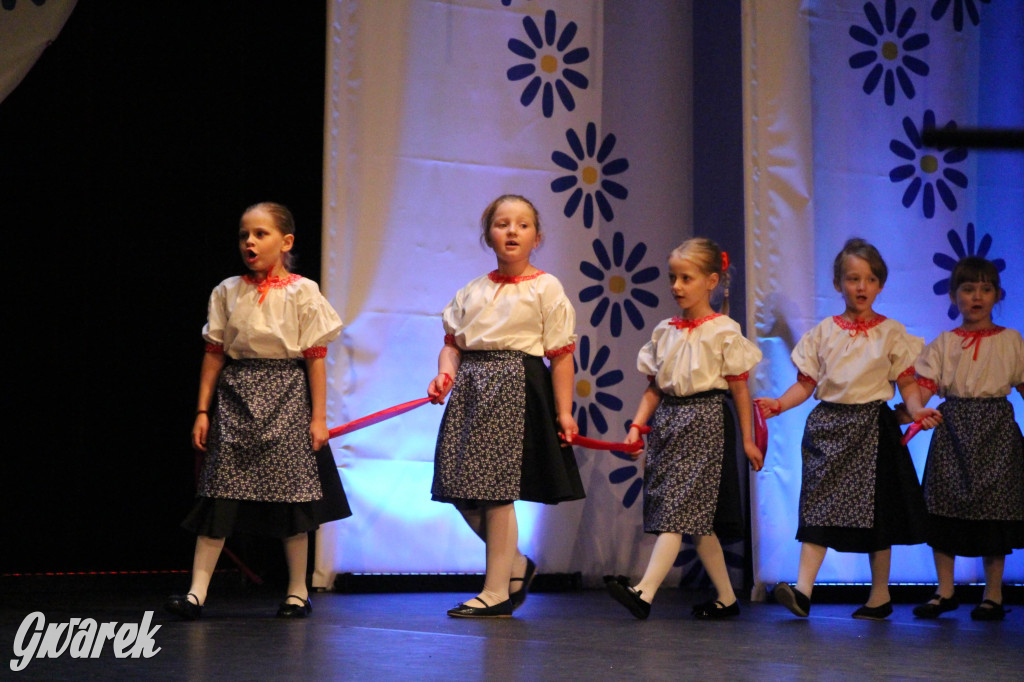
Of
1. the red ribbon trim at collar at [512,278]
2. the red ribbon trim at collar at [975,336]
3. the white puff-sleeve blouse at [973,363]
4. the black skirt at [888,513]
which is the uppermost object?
the red ribbon trim at collar at [512,278]

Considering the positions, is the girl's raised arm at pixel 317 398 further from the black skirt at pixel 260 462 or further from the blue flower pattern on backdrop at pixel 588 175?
the blue flower pattern on backdrop at pixel 588 175

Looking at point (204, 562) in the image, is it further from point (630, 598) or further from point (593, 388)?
point (593, 388)

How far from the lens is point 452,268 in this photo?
4.43m

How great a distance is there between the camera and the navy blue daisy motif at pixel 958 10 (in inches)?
188

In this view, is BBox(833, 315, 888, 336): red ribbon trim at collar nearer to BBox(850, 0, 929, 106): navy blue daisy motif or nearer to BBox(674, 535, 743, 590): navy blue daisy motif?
BBox(850, 0, 929, 106): navy blue daisy motif

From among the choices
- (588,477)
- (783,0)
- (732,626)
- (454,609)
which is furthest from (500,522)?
(783,0)

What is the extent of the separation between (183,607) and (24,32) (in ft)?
6.64

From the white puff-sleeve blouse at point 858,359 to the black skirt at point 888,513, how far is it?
0.12 meters

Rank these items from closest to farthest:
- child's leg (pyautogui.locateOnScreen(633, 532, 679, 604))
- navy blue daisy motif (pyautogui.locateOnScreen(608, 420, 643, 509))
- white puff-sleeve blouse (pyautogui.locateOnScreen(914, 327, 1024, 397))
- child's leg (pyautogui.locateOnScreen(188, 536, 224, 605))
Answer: child's leg (pyautogui.locateOnScreen(188, 536, 224, 605))
child's leg (pyautogui.locateOnScreen(633, 532, 679, 604))
white puff-sleeve blouse (pyautogui.locateOnScreen(914, 327, 1024, 397))
navy blue daisy motif (pyautogui.locateOnScreen(608, 420, 643, 509))

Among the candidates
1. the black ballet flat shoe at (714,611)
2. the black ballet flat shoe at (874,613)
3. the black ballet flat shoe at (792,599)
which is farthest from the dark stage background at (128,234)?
the black ballet flat shoe at (874,613)

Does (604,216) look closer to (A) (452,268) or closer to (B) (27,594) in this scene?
(A) (452,268)

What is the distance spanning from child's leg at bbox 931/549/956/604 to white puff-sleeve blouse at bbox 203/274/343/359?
243 cm

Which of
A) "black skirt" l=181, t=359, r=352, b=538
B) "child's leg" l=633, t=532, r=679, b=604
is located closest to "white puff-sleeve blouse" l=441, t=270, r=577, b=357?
"black skirt" l=181, t=359, r=352, b=538

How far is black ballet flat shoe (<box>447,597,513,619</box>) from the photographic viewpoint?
348 cm
